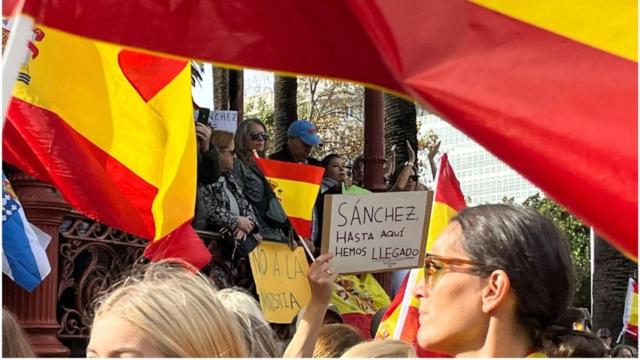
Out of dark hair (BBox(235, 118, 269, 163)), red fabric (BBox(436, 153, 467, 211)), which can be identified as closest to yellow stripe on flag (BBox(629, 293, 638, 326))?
dark hair (BBox(235, 118, 269, 163))

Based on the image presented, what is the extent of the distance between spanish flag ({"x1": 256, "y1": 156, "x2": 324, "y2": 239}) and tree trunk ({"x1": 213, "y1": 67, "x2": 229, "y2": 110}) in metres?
7.61

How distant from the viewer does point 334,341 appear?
4.77m

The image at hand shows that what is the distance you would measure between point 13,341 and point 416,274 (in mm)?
3162

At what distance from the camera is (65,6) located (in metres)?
3.42

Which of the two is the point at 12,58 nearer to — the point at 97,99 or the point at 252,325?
the point at 252,325

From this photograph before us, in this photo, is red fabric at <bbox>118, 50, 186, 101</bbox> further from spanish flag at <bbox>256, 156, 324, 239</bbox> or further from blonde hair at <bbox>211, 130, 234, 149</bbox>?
spanish flag at <bbox>256, 156, 324, 239</bbox>

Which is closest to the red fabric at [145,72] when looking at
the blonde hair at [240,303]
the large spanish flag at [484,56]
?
the blonde hair at [240,303]

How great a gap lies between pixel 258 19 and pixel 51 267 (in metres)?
3.91

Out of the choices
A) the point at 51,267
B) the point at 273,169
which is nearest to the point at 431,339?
the point at 51,267

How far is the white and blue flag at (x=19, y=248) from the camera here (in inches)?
248

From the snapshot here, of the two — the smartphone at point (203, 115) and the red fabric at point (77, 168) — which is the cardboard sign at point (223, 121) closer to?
the smartphone at point (203, 115)

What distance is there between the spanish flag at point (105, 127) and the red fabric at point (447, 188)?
143cm

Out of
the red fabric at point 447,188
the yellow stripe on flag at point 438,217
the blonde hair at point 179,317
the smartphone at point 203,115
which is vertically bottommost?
the blonde hair at point 179,317

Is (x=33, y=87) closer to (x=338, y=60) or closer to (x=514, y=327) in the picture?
(x=338, y=60)
